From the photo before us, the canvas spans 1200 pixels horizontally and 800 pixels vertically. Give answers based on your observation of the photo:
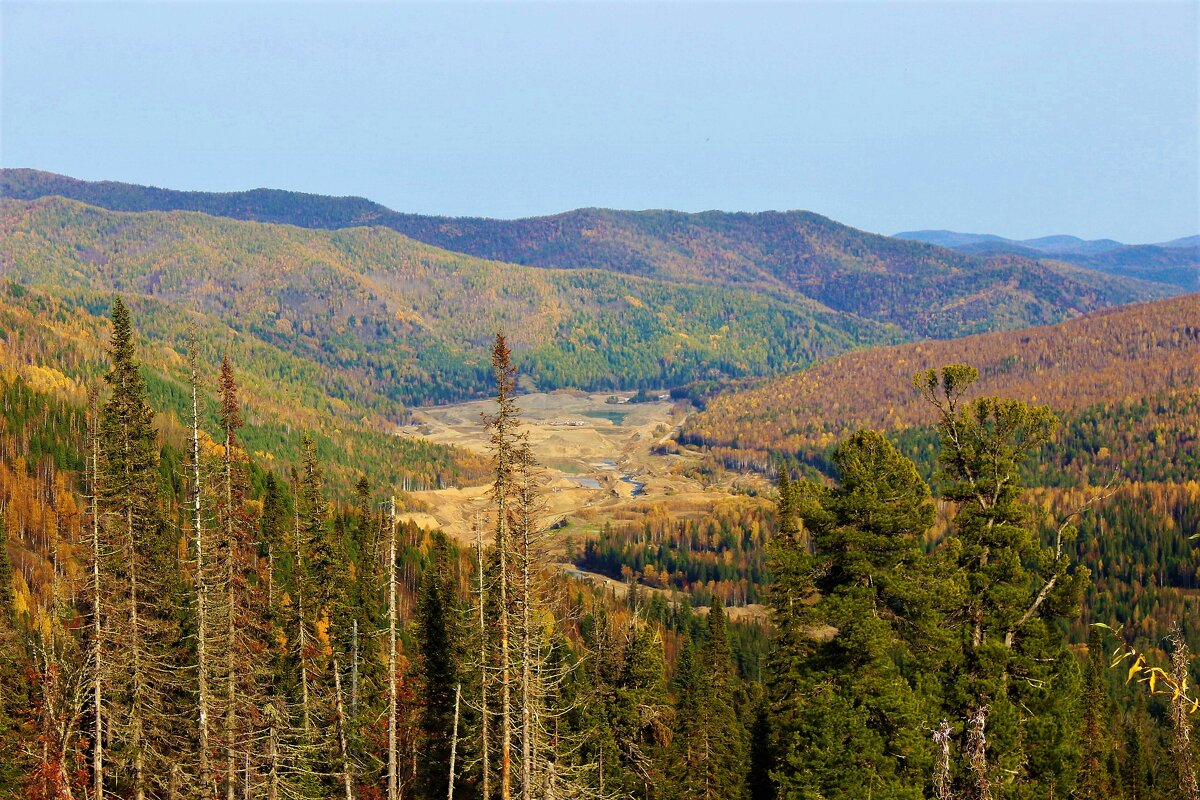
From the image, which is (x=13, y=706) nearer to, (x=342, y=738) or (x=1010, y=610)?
(x=342, y=738)

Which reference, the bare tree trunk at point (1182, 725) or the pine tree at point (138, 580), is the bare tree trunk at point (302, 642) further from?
the bare tree trunk at point (1182, 725)

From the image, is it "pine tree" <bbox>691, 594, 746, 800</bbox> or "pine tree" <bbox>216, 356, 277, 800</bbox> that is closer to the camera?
"pine tree" <bbox>216, 356, 277, 800</bbox>

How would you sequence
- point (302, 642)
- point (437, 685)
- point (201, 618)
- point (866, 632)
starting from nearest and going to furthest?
point (866, 632) → point (201, 618) → point (302, 642) → point (437, 685)

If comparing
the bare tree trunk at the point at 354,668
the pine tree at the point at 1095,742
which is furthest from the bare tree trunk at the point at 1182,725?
the bare tree trunk at the point at 354,668

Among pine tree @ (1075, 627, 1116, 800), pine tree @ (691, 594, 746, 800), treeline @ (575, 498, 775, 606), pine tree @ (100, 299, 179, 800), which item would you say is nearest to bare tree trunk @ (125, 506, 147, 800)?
pine tree @ (100, 299, 179, 800)

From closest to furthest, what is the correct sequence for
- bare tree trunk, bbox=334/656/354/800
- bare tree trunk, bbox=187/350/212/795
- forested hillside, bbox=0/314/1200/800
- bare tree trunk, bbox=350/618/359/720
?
forested hillside, bbox=0/314/1200/800 → bare tree trunk, bbox=187/350/212/795 → bare tree trunk, bbox=334/656/354/800 → bare tree trunk, bbox=350/618/359/720

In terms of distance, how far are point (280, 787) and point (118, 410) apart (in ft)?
93.4

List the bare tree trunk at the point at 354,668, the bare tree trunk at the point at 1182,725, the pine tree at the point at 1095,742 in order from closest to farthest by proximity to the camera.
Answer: the bare tree trunk at the point at 1182,725 < the pine tree at the point at 1095,742 < the bare tree trunk at the point at 354,668

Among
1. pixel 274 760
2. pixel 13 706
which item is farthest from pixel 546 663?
pixel 13 706

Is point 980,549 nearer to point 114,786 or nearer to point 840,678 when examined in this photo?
point 840,678

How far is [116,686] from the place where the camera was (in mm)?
33531

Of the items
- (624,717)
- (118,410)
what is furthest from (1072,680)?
(118,410)

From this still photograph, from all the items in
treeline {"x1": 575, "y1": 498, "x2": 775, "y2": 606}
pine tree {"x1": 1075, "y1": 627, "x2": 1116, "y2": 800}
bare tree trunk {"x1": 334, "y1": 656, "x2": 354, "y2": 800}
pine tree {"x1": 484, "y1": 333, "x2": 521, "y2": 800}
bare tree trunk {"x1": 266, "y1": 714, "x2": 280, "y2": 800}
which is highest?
pine tree {"x1": 484, "y1": 333, "x2": 521, "y2": 800}

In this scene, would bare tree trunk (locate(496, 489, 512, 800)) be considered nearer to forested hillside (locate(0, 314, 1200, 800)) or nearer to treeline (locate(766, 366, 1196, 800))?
forested hillside (locate(0, 314, 1200, 800))
